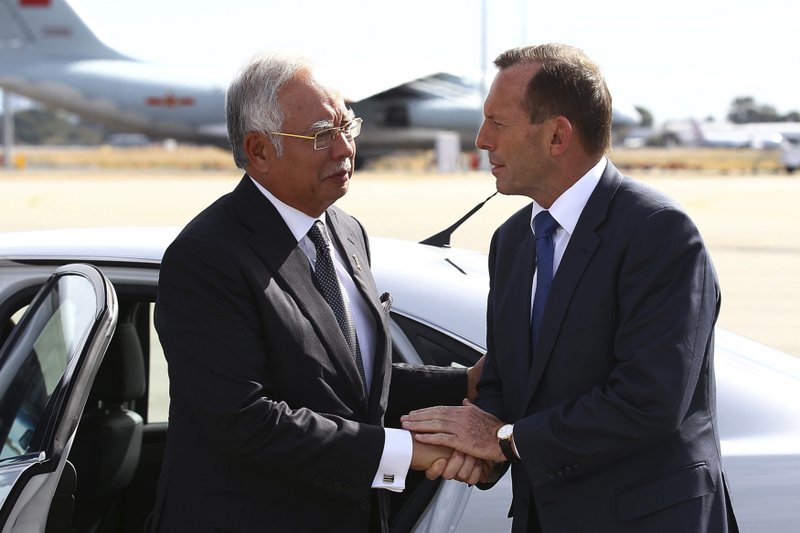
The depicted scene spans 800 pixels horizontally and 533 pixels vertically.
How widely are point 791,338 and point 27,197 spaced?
20039mm

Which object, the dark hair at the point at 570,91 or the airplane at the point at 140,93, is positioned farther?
the airplane at the point at 140,93

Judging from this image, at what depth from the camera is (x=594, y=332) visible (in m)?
2.05

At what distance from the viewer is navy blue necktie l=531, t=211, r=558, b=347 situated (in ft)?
7.15

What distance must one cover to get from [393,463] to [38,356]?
0.91 m

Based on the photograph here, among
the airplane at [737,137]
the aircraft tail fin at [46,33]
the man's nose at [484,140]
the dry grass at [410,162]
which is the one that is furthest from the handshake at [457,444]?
the airplane at [737,137]

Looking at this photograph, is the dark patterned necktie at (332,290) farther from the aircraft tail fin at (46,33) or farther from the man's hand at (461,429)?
the aircraft tail fin at (46,33)

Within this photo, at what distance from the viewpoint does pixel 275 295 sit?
6.99 ft

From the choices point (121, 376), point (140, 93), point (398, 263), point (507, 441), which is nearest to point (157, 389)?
point (121, 376)

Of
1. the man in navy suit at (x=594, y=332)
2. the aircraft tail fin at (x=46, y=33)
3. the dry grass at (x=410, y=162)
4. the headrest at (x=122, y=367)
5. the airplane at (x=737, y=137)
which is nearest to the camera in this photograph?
the man in navy suit at (x=594, y=332)

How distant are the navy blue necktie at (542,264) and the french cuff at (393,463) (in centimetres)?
35

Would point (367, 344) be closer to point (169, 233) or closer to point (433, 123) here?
point (169, 233)

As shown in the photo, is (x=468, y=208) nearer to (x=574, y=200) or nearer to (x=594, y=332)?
(x=574, y=200)

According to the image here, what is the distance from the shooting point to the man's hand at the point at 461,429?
2248 mm

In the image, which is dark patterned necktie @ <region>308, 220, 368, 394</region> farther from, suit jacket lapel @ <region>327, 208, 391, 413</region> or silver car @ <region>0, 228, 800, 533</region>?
silver car @ <region>0, 228, 800, 533</region>
